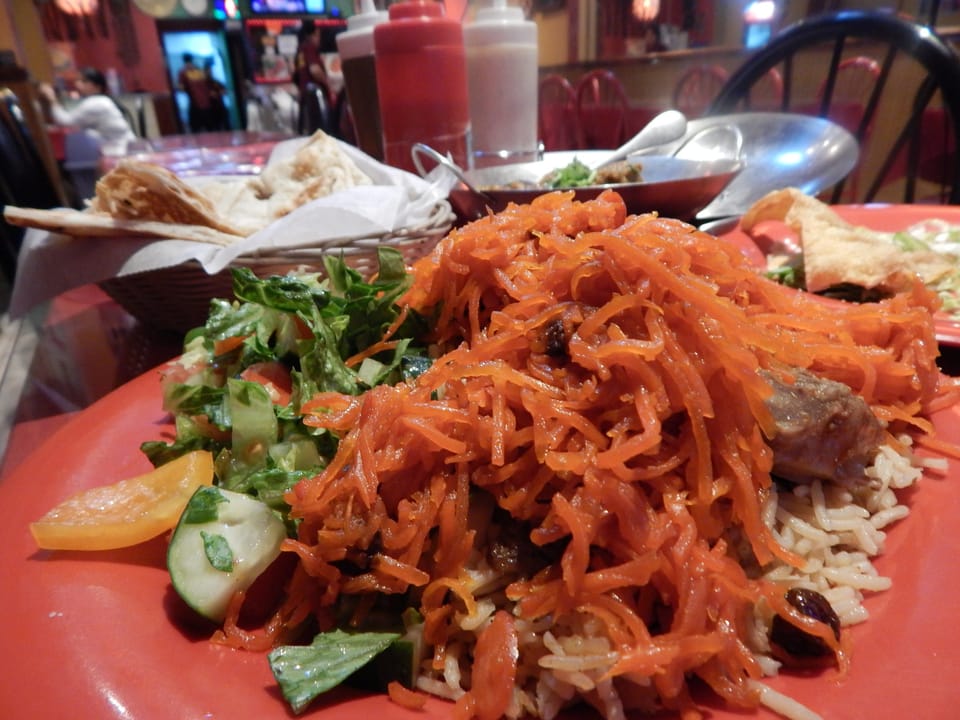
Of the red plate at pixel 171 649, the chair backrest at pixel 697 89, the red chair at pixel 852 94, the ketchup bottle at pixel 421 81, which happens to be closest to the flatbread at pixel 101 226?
the red plate at pixel 171 649

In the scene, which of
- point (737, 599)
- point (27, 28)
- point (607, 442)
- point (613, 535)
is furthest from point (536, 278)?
point (27, 28)

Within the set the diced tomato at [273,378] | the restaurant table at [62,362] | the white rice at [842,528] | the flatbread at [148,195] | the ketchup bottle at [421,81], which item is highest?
the ketchup bottle at [421,81]

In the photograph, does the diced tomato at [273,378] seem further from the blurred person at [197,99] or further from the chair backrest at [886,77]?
the blurred person at [197,99]

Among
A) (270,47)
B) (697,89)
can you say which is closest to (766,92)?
(697,89)

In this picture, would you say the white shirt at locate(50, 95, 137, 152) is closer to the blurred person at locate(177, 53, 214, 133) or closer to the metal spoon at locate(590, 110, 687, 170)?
the blurred person at locate(177, 53, 214, 133)

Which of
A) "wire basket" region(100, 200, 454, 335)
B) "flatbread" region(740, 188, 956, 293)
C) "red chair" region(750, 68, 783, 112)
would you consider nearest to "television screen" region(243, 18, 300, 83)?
"red chair" region(750, 68, 783, 112)
